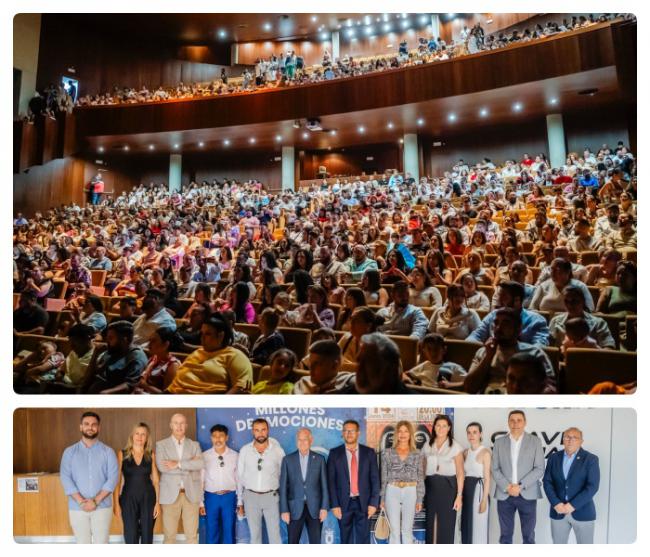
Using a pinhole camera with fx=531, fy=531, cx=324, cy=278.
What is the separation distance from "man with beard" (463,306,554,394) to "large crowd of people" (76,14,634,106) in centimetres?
576

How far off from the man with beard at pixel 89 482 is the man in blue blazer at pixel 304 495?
2.32 ft

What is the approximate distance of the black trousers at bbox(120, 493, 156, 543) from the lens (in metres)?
2.14

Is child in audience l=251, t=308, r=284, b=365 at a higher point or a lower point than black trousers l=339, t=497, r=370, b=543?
higher

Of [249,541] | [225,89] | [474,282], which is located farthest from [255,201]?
[249,541]

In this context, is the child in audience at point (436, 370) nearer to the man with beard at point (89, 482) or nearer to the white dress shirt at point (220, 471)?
the white dress shirt at point (220, 471)

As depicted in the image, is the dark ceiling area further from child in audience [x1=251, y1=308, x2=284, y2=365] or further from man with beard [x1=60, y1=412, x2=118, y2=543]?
man with beard [x1=60, y1=412, x2=118, y2=543]

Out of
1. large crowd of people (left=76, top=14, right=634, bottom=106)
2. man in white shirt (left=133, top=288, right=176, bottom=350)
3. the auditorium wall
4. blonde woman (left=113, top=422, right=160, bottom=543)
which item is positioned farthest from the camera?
the auditorium wall

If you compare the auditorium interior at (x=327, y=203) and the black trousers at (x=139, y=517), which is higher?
the auditorium interior at (x=327, y=203)

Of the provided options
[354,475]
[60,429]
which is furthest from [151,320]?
[354,475]

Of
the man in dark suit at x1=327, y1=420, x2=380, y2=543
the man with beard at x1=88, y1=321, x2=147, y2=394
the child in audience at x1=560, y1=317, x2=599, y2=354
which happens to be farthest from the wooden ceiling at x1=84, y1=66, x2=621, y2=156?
the man with beard at x1=88, y1=321, x2=147, y2=394

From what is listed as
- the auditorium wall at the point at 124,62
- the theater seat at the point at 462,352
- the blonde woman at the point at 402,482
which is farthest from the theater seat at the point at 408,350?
the auditorium wall at the point at 124,62

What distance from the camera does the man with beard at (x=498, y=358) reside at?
2.02 metres

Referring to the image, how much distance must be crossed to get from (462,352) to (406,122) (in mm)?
6765

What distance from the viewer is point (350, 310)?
2.52m
